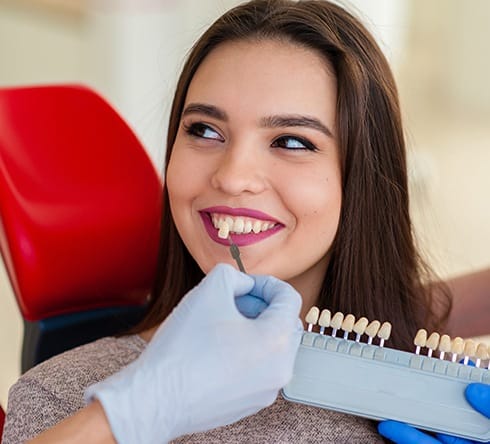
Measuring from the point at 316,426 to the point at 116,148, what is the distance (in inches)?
25.1

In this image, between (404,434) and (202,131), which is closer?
(404,434)

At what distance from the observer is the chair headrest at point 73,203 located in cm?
145

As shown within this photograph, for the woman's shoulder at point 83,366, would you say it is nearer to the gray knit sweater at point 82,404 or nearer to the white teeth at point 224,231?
the gray knit sweater at point 82,404

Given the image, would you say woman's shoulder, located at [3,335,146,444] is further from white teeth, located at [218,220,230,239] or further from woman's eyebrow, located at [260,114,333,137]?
woman's eyebrow, located at [260,114,333,137]

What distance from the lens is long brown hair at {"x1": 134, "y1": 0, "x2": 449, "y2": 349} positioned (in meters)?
1.30

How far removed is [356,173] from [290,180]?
0.40 feet

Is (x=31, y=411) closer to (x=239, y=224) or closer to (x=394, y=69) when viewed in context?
(x=239, y=224)

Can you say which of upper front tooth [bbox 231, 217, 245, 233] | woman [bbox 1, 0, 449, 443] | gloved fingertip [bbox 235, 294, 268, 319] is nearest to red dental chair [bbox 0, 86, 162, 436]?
woman [bbox 1, 0, 449, 443]

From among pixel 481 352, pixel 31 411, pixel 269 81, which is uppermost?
pixel 269 81

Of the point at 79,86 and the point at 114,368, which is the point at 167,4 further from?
the point at 114,368

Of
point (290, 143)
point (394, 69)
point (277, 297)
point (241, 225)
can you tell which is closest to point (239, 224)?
point (241, 225)

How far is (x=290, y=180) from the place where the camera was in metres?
1.24

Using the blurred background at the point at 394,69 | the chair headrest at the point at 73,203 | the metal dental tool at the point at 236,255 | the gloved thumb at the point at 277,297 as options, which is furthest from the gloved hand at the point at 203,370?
the blurred background at the point at 394,69

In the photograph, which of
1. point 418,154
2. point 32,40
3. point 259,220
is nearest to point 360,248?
point 259,220
